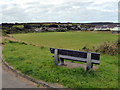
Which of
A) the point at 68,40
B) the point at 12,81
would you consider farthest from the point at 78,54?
the point at 68,40

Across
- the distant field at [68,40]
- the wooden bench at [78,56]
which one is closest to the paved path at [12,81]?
the wooden bench at [78,56]

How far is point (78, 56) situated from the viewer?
5719 mm

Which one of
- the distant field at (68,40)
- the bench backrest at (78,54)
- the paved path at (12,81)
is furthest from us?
the distant field at (68,40)

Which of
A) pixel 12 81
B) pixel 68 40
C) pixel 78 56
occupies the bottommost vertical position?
pixel 68 40

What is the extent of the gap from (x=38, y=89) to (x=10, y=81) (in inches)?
47.3

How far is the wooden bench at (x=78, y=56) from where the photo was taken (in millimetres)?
5291

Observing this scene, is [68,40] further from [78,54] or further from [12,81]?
[12,81]

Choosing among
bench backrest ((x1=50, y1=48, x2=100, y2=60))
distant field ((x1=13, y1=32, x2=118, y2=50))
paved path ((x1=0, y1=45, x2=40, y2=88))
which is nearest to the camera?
paved path ((x1=0, y1=45, x2=40, y2=88))

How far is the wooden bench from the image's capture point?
5291mm

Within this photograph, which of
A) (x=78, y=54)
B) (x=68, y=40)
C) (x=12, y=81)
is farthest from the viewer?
(x=68, y=40)

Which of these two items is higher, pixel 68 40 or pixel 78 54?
pixel 78 54

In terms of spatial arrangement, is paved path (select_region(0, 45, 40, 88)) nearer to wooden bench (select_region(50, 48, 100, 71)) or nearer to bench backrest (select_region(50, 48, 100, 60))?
wooden bench (select_region(50, 48, 100, 71))

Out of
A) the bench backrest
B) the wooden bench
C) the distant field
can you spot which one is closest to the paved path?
the wooden bench

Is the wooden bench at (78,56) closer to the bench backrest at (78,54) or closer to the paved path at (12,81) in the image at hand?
the bench backrest at (78,54)
